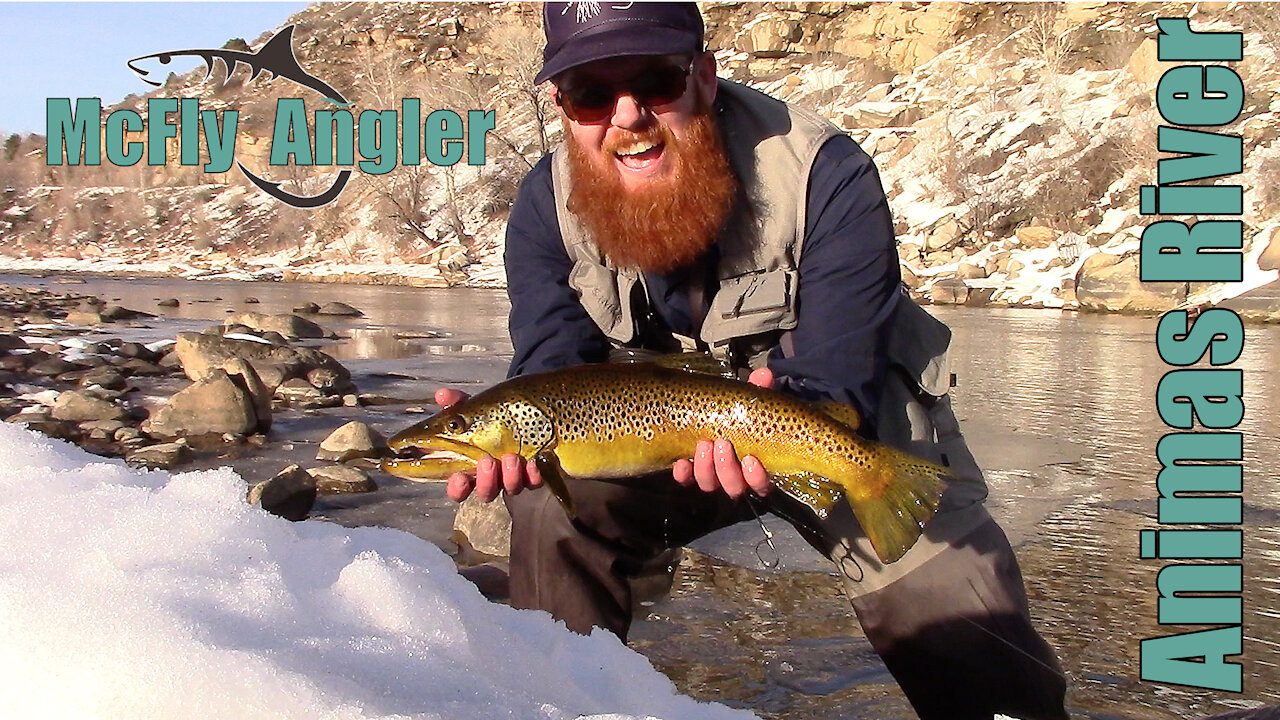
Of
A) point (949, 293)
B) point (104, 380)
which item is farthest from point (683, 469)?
point (949, 293)

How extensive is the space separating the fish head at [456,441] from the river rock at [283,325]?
1297 centimetres

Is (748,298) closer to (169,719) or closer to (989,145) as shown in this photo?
(169,719)

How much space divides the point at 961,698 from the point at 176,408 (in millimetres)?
6296

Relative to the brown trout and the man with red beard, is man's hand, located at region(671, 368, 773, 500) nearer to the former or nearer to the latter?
the brown trout

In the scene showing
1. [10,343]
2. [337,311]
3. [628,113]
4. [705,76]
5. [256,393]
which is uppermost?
[705,76]

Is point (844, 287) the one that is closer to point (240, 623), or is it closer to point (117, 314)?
point (240, 623)

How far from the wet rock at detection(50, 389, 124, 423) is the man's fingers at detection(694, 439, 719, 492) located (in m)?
6.43

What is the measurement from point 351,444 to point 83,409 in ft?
8.11

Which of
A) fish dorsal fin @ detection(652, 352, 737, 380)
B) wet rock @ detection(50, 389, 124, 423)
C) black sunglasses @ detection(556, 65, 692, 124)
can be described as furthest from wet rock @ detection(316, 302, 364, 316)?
fish dorsal fin @ detection(652, 352, 737, 380)

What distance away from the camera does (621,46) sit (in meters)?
3.02

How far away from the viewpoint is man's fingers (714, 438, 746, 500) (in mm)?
2607

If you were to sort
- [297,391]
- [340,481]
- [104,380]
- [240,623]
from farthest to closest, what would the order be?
[104,380] → [297,391] → [340,481] → [240,623]

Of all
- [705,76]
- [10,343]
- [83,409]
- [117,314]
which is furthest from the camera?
[117,314]

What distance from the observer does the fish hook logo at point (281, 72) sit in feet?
164
